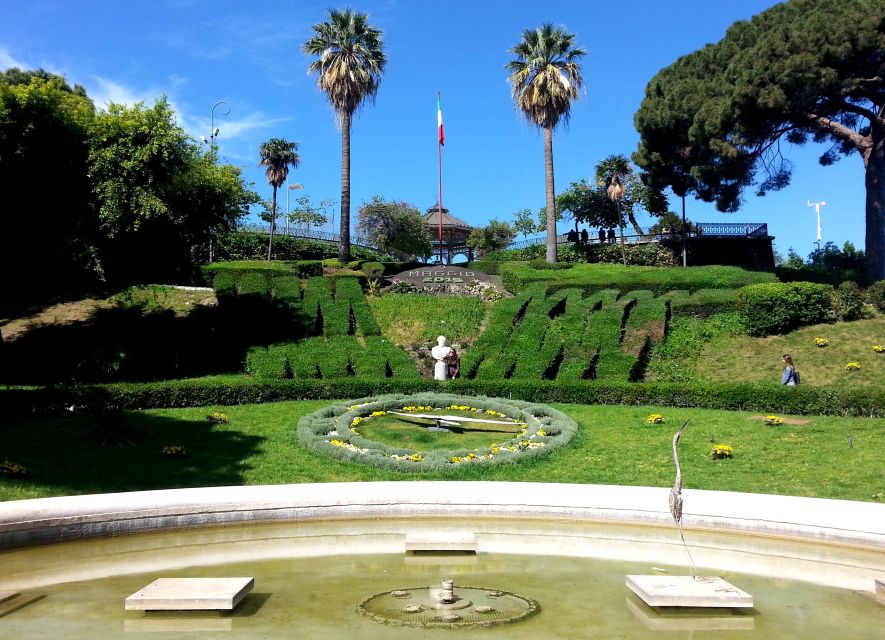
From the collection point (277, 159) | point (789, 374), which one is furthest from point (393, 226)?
point (789, 374)

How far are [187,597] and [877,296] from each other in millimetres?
25511

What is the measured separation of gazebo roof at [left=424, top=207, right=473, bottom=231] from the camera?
234 feet

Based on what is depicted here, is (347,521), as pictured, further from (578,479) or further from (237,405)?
(237,405)

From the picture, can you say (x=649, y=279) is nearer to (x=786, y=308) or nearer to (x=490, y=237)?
(x=786, y=308)

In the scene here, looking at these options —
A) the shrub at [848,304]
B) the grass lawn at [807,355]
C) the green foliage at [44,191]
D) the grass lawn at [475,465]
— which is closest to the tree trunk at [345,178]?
the green foliage at [44,191]

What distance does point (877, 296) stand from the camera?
79.5ft

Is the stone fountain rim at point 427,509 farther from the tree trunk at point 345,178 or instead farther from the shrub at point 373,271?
the tree trunk at point 345,178

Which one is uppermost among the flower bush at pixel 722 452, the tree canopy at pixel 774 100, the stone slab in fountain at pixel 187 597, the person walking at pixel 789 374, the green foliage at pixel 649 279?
the tree canopy at pixel 774 100

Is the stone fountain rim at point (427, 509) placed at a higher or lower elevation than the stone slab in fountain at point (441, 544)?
higher

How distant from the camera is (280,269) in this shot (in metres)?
29.0

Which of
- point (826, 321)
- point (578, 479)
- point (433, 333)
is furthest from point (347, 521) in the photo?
point (826, 321)

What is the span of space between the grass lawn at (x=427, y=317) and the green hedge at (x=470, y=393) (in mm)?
6153

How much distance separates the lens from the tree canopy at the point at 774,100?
27625 mm

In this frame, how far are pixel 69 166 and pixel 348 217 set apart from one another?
633 inches
